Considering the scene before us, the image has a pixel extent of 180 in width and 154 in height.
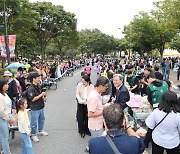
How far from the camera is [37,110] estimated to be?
22.0ft

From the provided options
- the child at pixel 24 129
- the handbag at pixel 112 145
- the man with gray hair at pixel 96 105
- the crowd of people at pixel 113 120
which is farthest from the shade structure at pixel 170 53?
the handbag at pixel 112 145

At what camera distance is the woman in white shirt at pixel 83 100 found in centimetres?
665

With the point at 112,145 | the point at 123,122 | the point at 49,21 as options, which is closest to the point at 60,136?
the point at 123,122

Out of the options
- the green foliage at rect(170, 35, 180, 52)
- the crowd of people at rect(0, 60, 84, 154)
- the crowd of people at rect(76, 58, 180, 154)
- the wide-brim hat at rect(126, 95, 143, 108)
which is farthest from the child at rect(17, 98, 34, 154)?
the green foliage at rect(170, 35, 180, 52)

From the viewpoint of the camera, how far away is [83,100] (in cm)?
676

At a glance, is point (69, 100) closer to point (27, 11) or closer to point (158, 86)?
point (158, 86)

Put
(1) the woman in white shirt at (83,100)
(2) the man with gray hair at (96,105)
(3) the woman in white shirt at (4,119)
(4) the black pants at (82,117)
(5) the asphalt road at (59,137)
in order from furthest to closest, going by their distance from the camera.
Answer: (4) the black pants at (82,117) → (1) the woman in white shirt at (83,100) → (5) the asphalt road at (59,137) → (3) the woman in white shirt at (4,119) → (2) the man with gray hair at (96,105)

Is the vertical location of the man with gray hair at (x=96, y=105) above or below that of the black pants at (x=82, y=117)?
above

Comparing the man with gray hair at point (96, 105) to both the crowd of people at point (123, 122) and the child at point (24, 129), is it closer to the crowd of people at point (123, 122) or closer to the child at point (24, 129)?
the crowd of people at point (123, 122)

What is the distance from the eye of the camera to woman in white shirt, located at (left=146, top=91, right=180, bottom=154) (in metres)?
3.66

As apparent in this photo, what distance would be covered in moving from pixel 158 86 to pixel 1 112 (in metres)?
3.09

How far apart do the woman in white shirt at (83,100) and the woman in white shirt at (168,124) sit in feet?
9.72

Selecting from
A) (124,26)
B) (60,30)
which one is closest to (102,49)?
(124,26)

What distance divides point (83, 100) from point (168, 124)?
3343 millimetres
